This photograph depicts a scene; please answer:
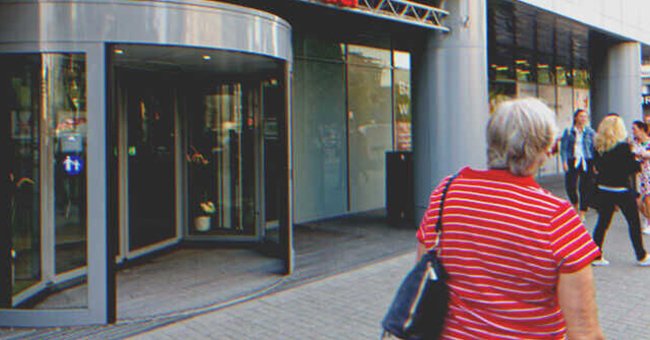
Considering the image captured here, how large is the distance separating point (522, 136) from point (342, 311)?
4.04 metres

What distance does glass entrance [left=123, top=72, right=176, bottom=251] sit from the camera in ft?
25.8

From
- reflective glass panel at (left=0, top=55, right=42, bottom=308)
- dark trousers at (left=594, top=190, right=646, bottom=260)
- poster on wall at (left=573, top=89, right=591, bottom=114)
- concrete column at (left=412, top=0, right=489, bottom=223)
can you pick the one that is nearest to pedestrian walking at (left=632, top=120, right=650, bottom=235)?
dark trousers at (left=594, top=190, right=646, bottom=260)

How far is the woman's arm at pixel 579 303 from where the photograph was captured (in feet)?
6.09

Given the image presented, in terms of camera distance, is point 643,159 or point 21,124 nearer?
point 21,124

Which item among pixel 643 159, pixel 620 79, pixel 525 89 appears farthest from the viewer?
pixel 525 89


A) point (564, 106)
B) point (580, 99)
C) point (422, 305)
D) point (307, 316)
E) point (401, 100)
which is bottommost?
point (307, 316)

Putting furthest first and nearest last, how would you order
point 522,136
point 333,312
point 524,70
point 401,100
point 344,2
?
point 524,70, point 401,100, point 344,2, point 333,312, point 522,136

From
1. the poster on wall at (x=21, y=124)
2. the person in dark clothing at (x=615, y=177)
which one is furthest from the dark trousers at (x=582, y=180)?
the poster on wall at (x=21, y=124)

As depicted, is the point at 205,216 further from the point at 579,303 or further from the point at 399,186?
the point at 579,303

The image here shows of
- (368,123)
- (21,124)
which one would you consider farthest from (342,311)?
(368,123)

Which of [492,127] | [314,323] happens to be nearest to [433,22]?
[314,323]

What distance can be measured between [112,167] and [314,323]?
7.33 ft

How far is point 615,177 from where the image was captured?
281 inches

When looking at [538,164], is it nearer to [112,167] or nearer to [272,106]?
[112,167]
